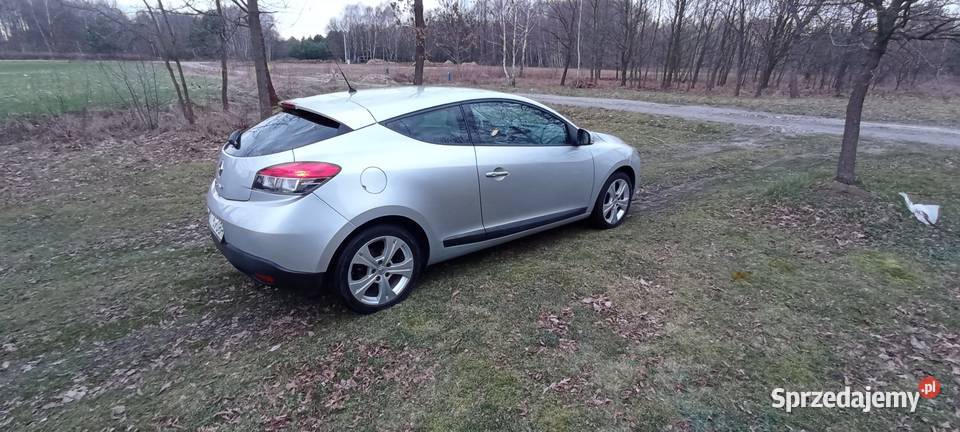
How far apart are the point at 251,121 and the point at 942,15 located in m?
12.8

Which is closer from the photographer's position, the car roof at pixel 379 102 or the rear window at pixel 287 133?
the rear window at pixel 287 133

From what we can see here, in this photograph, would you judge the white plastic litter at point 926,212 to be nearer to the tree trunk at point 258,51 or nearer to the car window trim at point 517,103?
the car window trim at point 517,103

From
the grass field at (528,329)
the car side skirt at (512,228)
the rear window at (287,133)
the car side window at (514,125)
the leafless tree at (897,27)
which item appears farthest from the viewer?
the leafless tree at (897,27)

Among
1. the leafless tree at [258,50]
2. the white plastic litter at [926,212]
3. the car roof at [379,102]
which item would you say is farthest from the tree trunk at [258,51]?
the white plastic litter at [926,212]

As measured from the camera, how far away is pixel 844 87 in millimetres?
26438

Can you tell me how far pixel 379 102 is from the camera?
366 centimetres

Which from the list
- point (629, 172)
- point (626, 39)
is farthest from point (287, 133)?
point (626, 39)

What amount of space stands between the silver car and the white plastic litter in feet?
12.9

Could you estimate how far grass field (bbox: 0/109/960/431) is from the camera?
2.53 meters

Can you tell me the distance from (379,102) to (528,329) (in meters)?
2.03

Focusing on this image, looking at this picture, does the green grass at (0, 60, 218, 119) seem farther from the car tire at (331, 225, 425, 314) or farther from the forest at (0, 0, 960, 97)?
the car tire at (331, 225, 425, 314)

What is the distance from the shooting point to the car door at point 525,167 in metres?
3.88

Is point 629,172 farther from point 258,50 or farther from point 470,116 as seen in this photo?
point 258,50

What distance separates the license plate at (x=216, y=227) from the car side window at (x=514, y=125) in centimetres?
198
